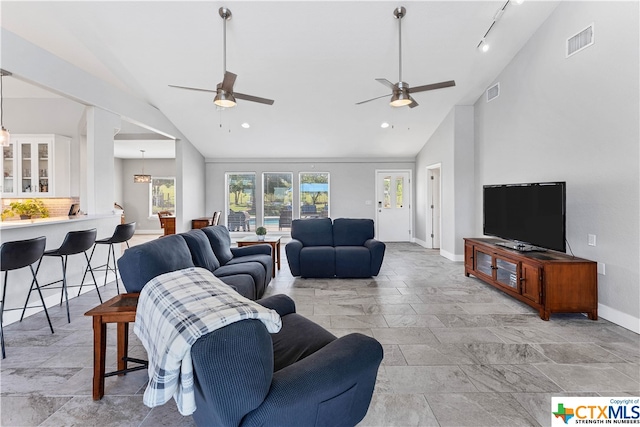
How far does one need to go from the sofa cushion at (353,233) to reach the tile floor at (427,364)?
4.84 feet

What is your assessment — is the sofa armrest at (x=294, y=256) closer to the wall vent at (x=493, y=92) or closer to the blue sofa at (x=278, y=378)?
the blue sofa at (x=278, y=378)

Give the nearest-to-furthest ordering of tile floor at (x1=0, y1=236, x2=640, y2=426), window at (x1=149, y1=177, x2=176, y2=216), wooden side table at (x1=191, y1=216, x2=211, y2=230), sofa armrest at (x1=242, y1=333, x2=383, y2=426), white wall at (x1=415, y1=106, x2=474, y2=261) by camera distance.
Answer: sofa armrest at (x1=242, y1=333, x2=383, y2=426), tile floor at (x1=0, y1=236, x2=640, y2=426), white wall at (x1=415, y1=106, x2=474, y2=261), wooden side table at (x1=191, y1=216, x2=211, y2=230), window at (x1=149, y1=177, x2=176, y2=216)

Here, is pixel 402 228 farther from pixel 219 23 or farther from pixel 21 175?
pixel 21 175

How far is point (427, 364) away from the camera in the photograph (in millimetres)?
2408

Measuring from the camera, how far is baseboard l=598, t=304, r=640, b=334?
3.00 m

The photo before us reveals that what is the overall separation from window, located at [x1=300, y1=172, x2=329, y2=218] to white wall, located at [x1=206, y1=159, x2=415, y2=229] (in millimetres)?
132

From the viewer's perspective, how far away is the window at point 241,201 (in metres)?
9.26

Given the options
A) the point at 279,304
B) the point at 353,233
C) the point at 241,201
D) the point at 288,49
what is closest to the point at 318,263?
the point at 353,233

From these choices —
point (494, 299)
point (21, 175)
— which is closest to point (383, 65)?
point (494, 299)

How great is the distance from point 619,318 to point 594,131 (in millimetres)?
1945

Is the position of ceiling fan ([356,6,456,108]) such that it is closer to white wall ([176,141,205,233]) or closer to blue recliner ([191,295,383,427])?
blue recliner ([191,295,383,427])

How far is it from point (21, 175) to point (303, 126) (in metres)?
5.55

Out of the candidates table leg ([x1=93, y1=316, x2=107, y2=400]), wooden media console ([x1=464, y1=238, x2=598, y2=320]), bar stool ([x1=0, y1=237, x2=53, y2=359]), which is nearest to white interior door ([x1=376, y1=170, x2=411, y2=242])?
wooden media console ([x1=464, y1=238, x2=598, y2=320])

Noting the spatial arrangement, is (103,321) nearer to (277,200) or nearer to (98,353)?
(98,353)
